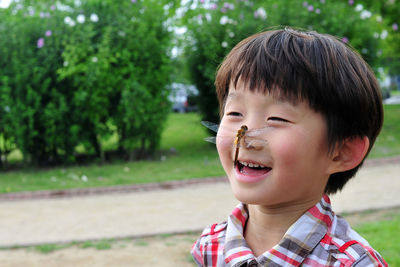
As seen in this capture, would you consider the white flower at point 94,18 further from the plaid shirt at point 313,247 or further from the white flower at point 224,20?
the plaid shirt at point 313,247

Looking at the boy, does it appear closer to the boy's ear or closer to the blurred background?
the boy's ear

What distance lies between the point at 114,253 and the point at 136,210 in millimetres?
1413

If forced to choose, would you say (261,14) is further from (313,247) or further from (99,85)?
(313,247)

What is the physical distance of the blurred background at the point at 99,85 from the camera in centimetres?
758

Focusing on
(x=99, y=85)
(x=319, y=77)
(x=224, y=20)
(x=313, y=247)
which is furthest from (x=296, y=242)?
(x=224, y=20)

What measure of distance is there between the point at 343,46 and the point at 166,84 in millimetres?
7013

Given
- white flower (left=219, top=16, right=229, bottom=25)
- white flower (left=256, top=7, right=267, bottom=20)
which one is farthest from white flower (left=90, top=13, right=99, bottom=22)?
white flower (left=256, top=7, right=267, bottom=20)

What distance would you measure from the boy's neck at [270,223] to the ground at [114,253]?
217cm

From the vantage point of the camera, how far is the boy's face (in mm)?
1504

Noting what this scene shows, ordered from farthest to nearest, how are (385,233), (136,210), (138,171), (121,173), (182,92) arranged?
(182,92) → (138,171) → (121,173) → (136,210) → (385,233)

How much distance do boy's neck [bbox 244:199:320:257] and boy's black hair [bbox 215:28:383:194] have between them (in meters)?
0.23

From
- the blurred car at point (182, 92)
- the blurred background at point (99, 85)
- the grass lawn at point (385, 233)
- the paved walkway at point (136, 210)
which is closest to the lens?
the grass lawn at point (385, 233)

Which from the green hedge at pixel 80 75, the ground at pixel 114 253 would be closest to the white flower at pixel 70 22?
the green hedge at pixel 80 75

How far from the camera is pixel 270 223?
1.70m
